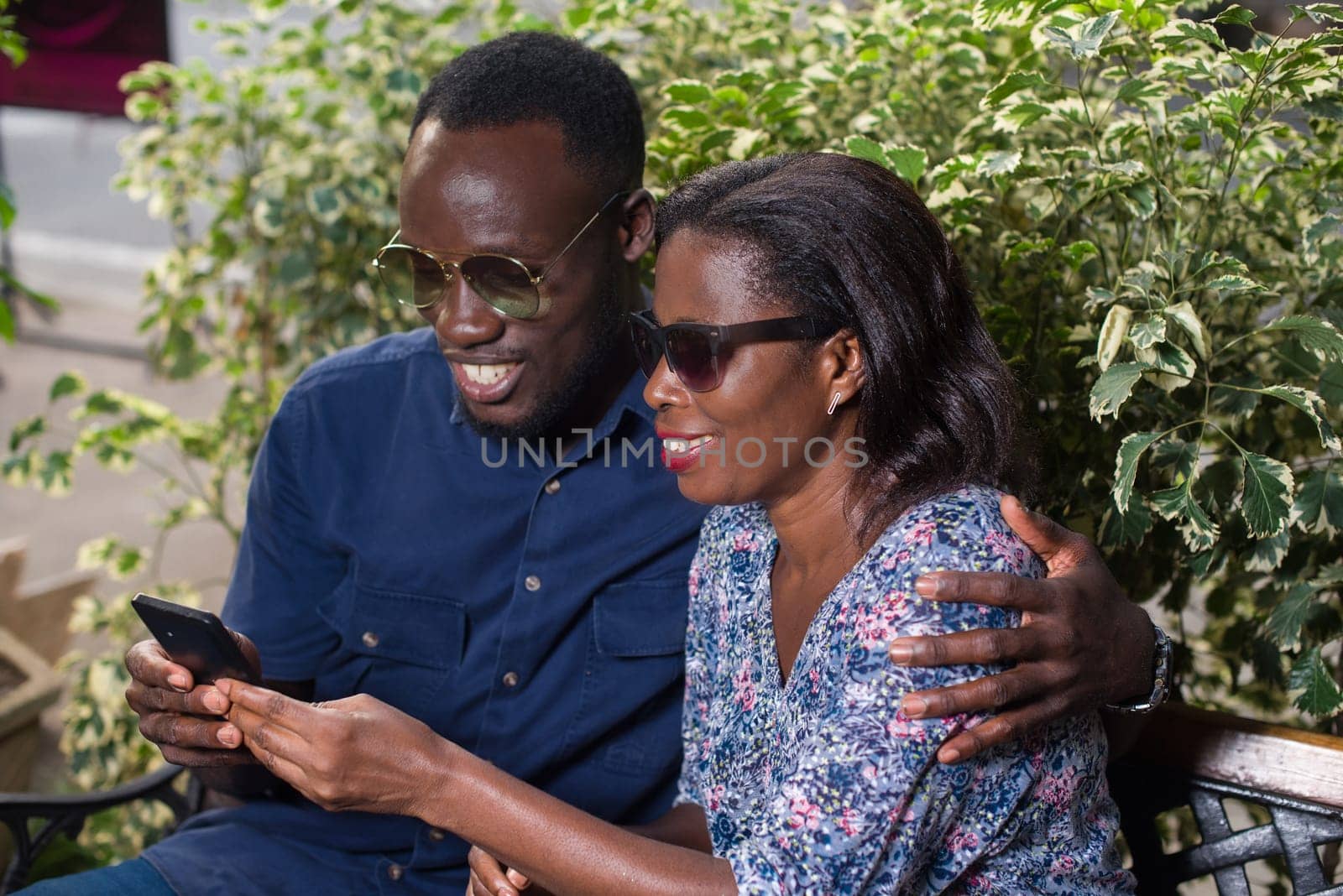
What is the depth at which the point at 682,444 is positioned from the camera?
5.23 feet

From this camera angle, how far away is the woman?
132 centimetres

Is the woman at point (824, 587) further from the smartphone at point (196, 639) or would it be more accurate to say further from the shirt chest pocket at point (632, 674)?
the shirt chest pocket at point (632, 674)

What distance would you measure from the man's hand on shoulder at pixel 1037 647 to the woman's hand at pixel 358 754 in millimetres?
564

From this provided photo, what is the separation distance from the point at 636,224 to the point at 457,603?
67 cm

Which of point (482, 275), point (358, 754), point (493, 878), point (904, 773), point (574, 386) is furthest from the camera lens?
point (574, 386)

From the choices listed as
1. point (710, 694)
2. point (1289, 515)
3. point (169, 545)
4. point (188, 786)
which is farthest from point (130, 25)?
point (1289, 515)

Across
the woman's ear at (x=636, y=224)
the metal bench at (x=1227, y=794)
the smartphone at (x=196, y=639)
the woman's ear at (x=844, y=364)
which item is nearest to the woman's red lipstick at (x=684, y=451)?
the woman's ear at (x=844, y=364)

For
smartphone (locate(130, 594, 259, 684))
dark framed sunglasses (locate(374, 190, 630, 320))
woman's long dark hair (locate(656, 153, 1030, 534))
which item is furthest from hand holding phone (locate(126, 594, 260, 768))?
woman's long dark hair (locate(656, 153, 1030, 534))

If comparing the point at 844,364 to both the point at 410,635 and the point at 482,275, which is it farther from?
the point at 410,635

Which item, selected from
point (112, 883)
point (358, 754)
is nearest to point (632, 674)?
point (358, 754)

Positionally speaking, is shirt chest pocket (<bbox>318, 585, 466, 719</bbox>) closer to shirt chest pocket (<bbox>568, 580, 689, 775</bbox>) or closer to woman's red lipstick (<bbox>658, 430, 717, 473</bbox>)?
shirt chest pocket (<bbox>568, 580, 689, 775</bbox>)

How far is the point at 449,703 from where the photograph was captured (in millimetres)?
1994

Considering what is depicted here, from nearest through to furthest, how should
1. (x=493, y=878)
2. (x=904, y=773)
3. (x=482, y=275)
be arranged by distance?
(x=904, y=773)
(x=493, y=878)
(x=482, y=275)

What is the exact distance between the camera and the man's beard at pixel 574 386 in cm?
193
